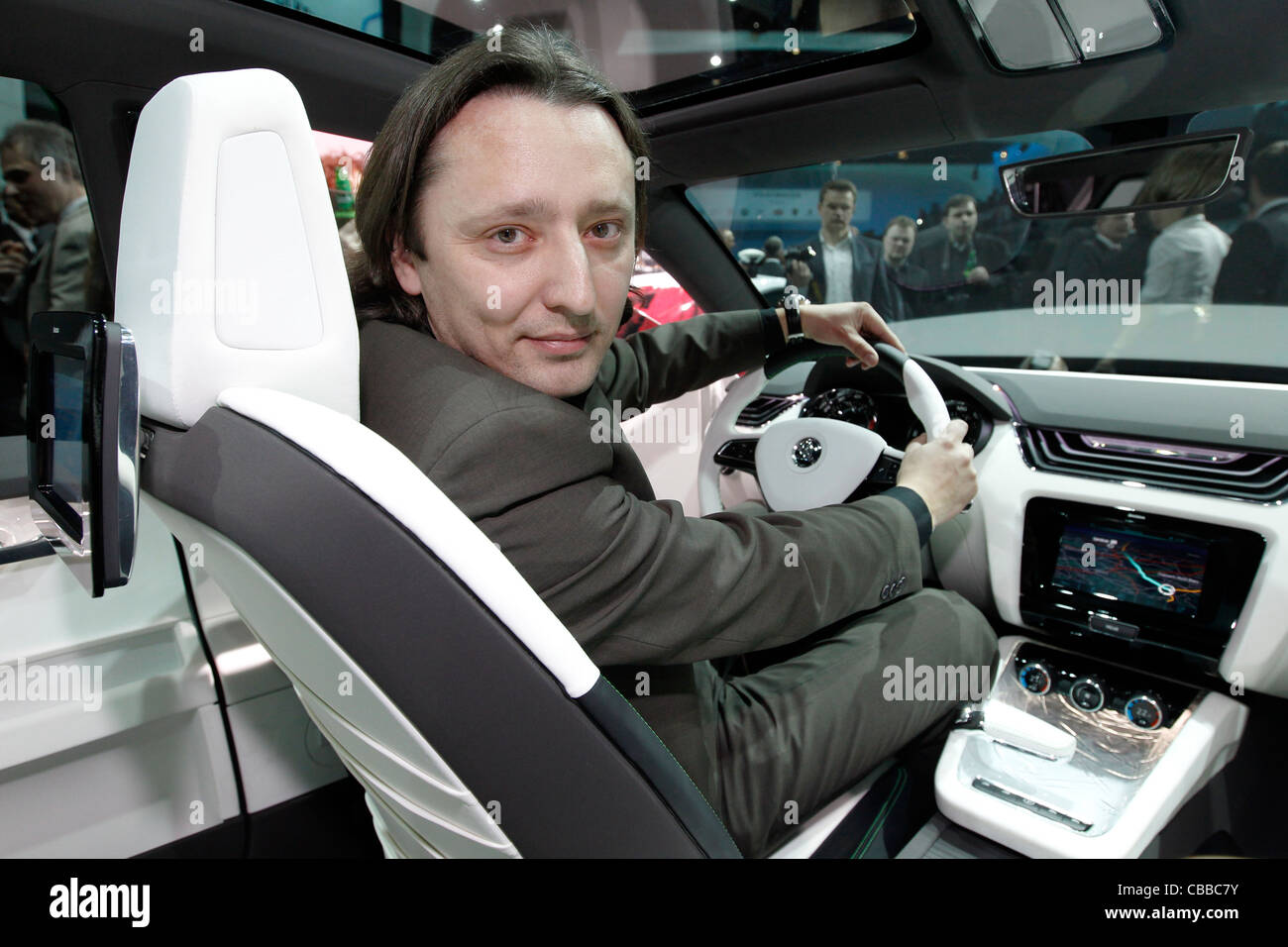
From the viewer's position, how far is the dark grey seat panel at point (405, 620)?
63cm

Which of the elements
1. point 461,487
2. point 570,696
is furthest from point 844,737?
point 461,487

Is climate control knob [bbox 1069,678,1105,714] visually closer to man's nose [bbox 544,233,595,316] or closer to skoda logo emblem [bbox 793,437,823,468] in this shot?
skoda logo emblem [bbox 793,437,823,468]

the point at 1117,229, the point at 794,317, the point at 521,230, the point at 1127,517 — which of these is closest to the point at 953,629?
the point at 1127,517

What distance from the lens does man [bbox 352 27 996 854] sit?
79 cm

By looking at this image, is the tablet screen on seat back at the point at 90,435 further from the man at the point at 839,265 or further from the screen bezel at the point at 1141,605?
the man at the point at 839,265

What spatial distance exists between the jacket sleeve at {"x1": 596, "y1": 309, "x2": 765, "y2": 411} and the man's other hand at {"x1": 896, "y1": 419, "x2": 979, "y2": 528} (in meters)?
0.57

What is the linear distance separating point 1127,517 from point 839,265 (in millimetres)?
1333

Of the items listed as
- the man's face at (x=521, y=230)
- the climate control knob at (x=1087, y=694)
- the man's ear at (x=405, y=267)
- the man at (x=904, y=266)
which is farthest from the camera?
the man at (x=904, y=266)

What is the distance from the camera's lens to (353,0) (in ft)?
4.55

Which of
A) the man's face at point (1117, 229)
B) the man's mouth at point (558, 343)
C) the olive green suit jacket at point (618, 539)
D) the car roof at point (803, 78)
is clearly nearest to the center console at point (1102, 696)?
the olive green suit jacket at point (618, 539)

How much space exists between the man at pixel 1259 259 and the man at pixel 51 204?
266 centimetres

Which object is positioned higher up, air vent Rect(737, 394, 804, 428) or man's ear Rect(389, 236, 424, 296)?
man's ear Rect(389, 236, 424, 296)

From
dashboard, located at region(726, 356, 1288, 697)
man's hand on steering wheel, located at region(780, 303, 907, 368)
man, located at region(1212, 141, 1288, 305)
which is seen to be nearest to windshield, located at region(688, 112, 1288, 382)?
man, located at region(1212, 141, 1288, 305)

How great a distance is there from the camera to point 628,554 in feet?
2.62
